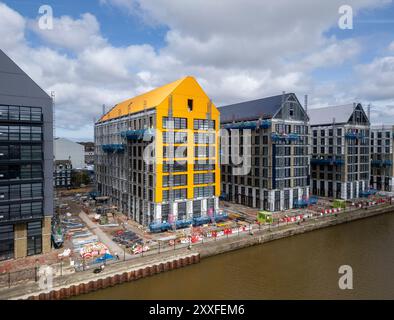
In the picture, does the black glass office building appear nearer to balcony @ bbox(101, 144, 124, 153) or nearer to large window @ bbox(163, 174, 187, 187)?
large window @ bbox(163, 174, 187, 187)

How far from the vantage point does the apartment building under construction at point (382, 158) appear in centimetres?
8475

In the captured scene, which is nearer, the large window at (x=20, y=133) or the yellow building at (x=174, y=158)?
the large window at (x=20, y=133)

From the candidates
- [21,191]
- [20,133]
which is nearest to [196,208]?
[21,191]

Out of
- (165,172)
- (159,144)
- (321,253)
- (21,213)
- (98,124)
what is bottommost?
(321,253)

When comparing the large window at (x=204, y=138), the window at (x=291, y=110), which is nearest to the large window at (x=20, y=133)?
the large window at (x=204, y=138)

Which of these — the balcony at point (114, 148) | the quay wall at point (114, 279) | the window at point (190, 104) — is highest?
the window at point (190, 104)

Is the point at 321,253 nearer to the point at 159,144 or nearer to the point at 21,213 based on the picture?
the point at 159,144

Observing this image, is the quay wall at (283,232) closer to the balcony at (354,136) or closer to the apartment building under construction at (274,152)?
the apartment building under construction at (274,152)

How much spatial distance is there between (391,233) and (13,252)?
60.8 m

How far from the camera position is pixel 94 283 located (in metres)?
29.0

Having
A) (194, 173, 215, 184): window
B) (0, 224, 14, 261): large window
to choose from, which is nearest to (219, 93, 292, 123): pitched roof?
(194, 173, 215, 184): window

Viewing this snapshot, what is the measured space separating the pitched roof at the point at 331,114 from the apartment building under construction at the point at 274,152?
685 inches

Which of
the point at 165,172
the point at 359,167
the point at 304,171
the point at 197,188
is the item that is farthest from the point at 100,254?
the point at 359,167

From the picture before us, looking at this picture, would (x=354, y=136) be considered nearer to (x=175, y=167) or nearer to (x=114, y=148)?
(x=175, y=167)
